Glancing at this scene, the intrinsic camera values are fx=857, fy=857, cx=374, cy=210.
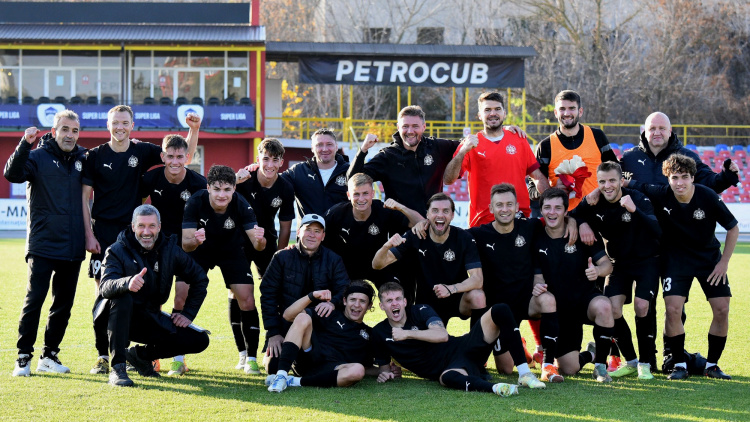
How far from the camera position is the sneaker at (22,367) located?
261 inches

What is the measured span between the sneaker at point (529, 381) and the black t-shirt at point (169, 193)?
124 inches

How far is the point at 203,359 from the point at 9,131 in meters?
23.6

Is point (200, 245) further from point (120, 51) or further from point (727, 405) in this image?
point (120, 51)

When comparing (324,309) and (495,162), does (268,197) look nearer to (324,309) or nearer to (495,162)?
(324,309)

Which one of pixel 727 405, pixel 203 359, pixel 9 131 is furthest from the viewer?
pixel 9 131

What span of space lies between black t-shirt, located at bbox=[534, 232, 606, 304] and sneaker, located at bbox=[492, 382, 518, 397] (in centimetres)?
122

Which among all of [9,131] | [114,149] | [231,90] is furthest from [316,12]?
[114,149]

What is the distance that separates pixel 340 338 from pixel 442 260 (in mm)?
1059

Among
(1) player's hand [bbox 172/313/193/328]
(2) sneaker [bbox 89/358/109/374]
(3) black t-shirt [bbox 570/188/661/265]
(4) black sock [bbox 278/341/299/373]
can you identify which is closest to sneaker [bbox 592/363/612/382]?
(3) black t-shirt [bbox 570/188/661/265]

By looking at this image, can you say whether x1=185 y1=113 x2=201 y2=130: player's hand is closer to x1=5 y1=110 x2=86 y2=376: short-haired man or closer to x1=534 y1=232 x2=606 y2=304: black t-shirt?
x1=5 y1=110 x2=86 y2=376: short-haired man

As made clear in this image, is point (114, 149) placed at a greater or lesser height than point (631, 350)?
greater

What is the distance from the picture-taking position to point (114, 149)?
23.6 feet

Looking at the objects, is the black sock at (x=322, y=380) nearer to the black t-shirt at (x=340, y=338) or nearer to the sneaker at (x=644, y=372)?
the black t-shirt at (x=340, y=338)

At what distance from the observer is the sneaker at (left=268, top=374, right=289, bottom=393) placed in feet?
20.0
